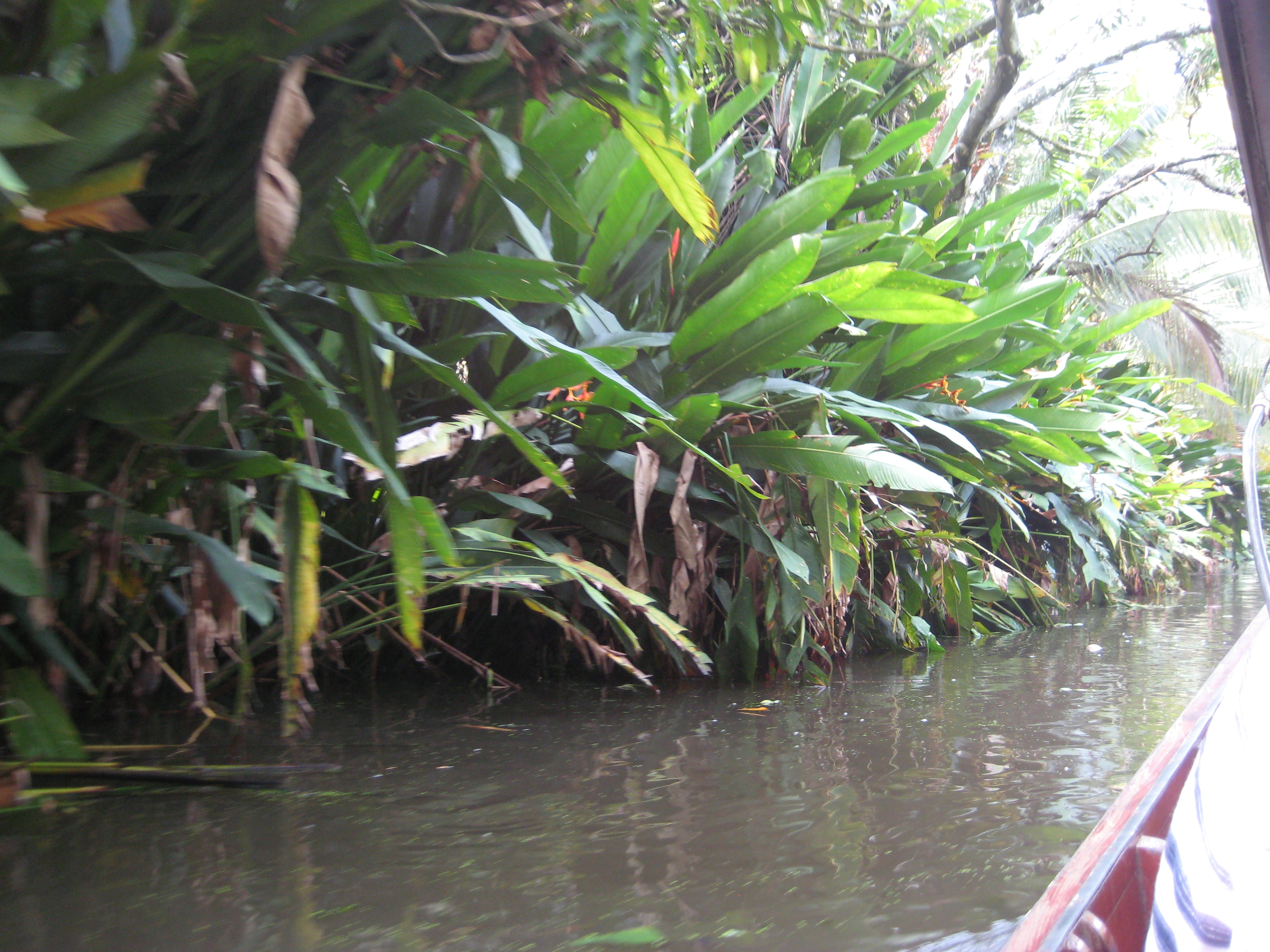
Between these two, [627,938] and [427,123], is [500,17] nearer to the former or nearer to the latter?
[427,123]

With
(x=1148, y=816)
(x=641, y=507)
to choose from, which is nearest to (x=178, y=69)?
(x=641, y=507)

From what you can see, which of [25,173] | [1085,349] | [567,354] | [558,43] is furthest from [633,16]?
[1085,349]

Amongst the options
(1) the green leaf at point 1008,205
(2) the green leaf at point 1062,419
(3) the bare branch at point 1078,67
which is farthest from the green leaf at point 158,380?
(3) the bare branch at point 1078,67

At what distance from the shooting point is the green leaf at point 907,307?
157 cm

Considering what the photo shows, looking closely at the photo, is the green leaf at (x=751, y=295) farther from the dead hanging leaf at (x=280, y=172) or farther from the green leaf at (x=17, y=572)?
the green leaf at (x=17, y=572)

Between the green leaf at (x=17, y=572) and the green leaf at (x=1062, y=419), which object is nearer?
the green leaf at (x=17, y=572)

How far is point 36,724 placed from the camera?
3.09 feet

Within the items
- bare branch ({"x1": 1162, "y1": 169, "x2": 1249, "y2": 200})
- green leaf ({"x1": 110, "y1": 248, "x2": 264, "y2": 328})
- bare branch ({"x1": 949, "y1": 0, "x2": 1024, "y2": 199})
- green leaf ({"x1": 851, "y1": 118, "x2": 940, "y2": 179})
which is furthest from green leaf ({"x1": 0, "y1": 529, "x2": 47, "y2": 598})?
bare branch ({"x1": 1162, "y1": 169, "x2": 1249, "y2": 200})

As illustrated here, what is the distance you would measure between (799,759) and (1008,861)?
38cm

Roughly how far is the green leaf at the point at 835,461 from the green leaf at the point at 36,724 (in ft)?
3.61

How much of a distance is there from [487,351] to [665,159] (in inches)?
23.7

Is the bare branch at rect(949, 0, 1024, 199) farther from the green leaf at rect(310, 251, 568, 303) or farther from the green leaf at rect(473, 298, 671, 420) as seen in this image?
the green leaf at rect(310, 251, 568, 303)

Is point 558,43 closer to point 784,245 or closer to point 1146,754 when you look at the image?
point 784,245

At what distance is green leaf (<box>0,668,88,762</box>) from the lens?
93cm
